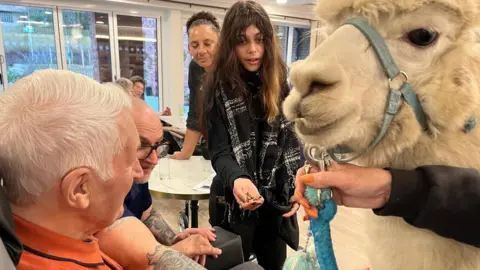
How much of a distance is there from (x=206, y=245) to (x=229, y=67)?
72 cm

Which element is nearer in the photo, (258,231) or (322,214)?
(322,214)

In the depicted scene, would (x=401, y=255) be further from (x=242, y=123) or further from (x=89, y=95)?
(x=242, y=123)

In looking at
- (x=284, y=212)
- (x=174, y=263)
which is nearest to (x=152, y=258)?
(x=174, y=263)

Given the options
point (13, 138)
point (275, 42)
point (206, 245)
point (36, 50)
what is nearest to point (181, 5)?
point (36, 50)

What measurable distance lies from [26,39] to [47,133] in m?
6.64

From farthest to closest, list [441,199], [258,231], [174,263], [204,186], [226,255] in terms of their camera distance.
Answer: [204,186], [258,231], [226,255], [174,263], [441,199]

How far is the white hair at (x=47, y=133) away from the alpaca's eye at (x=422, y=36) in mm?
608

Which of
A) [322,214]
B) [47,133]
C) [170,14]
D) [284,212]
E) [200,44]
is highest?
[170,14]

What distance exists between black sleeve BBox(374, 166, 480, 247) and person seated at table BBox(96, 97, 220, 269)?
A: 0.81 metres

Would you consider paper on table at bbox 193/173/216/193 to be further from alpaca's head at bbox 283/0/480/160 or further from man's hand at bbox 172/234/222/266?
alpaca's head at bbox 283/0/480/160

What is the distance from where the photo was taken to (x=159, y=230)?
5.05ft

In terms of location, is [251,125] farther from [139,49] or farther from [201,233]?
[139,49]

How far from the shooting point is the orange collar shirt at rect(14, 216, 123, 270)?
0.67 m

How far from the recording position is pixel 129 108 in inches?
32.1
